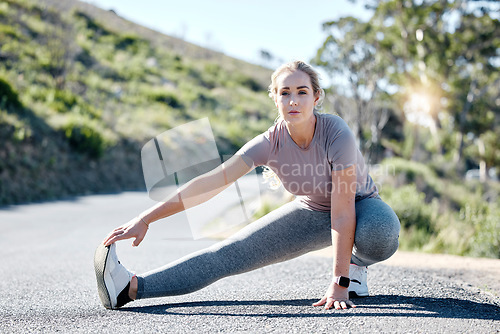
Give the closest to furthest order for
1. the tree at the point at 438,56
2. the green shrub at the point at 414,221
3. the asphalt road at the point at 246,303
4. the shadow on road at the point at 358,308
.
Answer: the asphalt road at the point at 246,303, the shadow on road at the point at 358,308, the green shrub at the point at 414,221, the tree at the point at 438,56

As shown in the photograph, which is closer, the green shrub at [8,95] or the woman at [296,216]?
the woman at [296,216]

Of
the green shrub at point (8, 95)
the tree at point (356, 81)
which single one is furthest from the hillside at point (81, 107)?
the tree at point (356, 81)

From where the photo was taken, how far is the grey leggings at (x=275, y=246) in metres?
2.64

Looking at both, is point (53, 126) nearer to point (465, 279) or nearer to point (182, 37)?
point (465, 279)

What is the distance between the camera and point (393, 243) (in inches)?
106

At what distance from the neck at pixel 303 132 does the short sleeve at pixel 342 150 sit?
139 millimetres

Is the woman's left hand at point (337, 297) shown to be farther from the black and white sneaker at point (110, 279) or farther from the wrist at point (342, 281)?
the black and white sneaker at point (110, 279)

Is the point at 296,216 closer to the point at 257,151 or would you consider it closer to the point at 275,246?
the point at 275,246

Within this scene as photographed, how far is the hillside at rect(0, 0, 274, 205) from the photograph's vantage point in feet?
35.1

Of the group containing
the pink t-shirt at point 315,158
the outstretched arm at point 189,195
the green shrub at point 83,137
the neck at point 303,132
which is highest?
the neck at point 303,132

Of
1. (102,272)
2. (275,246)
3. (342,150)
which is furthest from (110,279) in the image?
(342,150)

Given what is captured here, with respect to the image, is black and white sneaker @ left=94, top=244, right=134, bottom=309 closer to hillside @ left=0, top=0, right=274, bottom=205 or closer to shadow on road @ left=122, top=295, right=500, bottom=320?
shadow on road @ left=122, top=295, right=500, bottom=320

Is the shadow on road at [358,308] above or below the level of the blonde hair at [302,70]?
below

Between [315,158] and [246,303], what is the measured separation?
0.94 m
